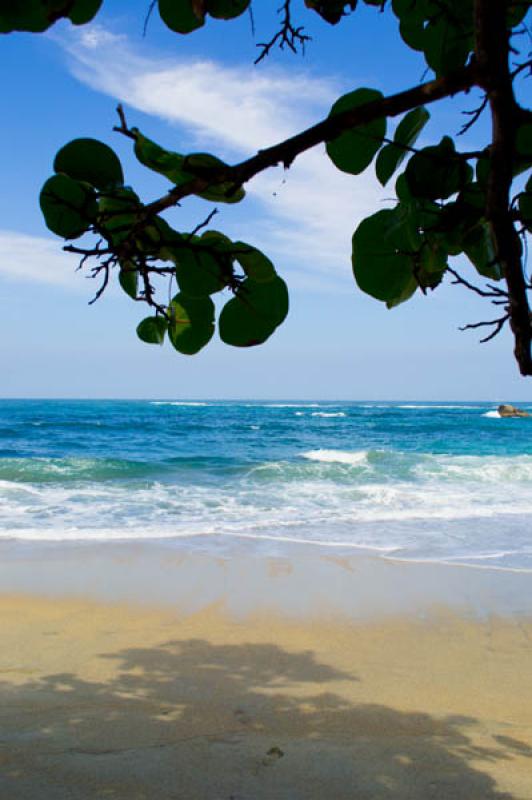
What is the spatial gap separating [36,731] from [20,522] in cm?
540

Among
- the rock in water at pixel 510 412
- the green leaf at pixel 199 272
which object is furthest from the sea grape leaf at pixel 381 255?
the rock in water at pixel 510 412

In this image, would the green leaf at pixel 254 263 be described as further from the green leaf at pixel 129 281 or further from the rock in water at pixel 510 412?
the rock in water at pixel 510 412

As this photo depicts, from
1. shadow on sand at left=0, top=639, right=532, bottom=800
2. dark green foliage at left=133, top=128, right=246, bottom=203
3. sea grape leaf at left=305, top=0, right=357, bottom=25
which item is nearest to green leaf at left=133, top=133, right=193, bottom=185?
dark green foliage at left=133, top=128, right=246, bottom=203

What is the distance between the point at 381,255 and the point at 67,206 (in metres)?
0.23

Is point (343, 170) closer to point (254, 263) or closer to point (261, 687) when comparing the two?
point (254, 263)

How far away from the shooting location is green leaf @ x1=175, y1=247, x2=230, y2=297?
1.62 feet

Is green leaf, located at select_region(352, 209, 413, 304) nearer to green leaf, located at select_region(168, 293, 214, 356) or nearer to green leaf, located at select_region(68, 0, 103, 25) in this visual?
green leaf, located at select_region(168, 293, 214, 356)

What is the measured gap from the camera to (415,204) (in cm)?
53

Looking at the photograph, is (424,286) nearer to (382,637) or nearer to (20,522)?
(382,637)

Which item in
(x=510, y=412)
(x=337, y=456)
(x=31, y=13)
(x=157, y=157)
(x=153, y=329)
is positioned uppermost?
(x=31, y=13)

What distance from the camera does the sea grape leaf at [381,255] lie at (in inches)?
20.4

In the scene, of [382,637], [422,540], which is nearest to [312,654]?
[382,637]

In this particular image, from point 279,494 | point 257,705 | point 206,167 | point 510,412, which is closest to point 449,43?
point 206,167

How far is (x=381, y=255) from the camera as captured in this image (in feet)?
1.72
